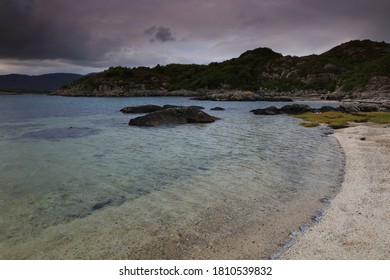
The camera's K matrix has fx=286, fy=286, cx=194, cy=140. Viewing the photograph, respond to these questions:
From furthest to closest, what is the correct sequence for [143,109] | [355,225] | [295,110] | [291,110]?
[295,110], [291,110], [143,109], [355,225]

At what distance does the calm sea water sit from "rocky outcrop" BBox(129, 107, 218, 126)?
12.9 m

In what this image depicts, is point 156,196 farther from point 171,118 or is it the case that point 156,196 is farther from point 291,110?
point 291,110

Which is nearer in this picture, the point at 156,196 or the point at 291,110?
the point at 156,196

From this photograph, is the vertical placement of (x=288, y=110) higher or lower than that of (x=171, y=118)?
higher

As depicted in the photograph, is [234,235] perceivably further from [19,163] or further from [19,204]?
[19,163]

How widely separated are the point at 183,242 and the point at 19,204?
7.15m

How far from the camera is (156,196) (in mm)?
12406

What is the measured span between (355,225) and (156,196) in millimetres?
7573

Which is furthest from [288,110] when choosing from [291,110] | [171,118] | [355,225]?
[355,225]

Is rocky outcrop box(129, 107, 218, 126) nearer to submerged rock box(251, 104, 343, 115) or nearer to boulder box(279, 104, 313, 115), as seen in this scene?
submerged rock box(251, 104, 343, 115)

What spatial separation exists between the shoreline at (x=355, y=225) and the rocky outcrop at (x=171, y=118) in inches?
969

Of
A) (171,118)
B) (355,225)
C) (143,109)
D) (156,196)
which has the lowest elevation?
(156,196)

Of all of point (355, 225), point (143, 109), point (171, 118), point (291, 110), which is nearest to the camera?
point (355, 225)

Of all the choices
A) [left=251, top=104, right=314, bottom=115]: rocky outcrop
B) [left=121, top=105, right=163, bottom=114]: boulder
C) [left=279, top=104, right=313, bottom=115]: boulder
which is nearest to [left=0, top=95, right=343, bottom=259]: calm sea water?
[left=121, top=105, right=163, bottom=114]: boulder
